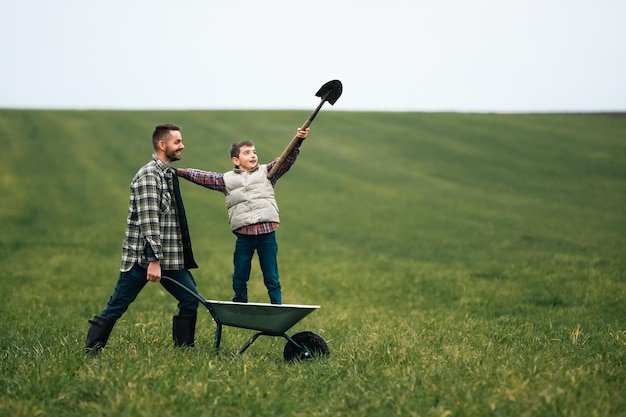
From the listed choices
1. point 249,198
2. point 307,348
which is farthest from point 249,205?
point 307,348

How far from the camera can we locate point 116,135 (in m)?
36.3

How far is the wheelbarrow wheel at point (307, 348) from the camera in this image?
5562 millimetres

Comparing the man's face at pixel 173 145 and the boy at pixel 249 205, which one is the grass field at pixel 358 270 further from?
the man's face at pixel 173 145

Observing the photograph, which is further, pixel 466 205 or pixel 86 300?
pixel 466 205

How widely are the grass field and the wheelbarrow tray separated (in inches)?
11.7

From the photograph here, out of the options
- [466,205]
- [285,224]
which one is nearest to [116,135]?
[285,224]

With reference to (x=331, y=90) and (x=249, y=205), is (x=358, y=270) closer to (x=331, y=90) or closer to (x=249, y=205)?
(x=249, y=205)

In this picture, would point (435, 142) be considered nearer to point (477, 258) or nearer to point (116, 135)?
point (116, 135)

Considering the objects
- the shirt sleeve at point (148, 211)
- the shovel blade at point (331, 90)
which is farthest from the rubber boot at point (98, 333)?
the shovel blade at point (331, 90)

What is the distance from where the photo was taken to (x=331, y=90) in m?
5.87

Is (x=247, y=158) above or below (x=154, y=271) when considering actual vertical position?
above

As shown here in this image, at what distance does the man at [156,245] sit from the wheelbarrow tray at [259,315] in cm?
53

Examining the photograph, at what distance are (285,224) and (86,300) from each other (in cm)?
1220

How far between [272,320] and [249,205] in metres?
1.18
